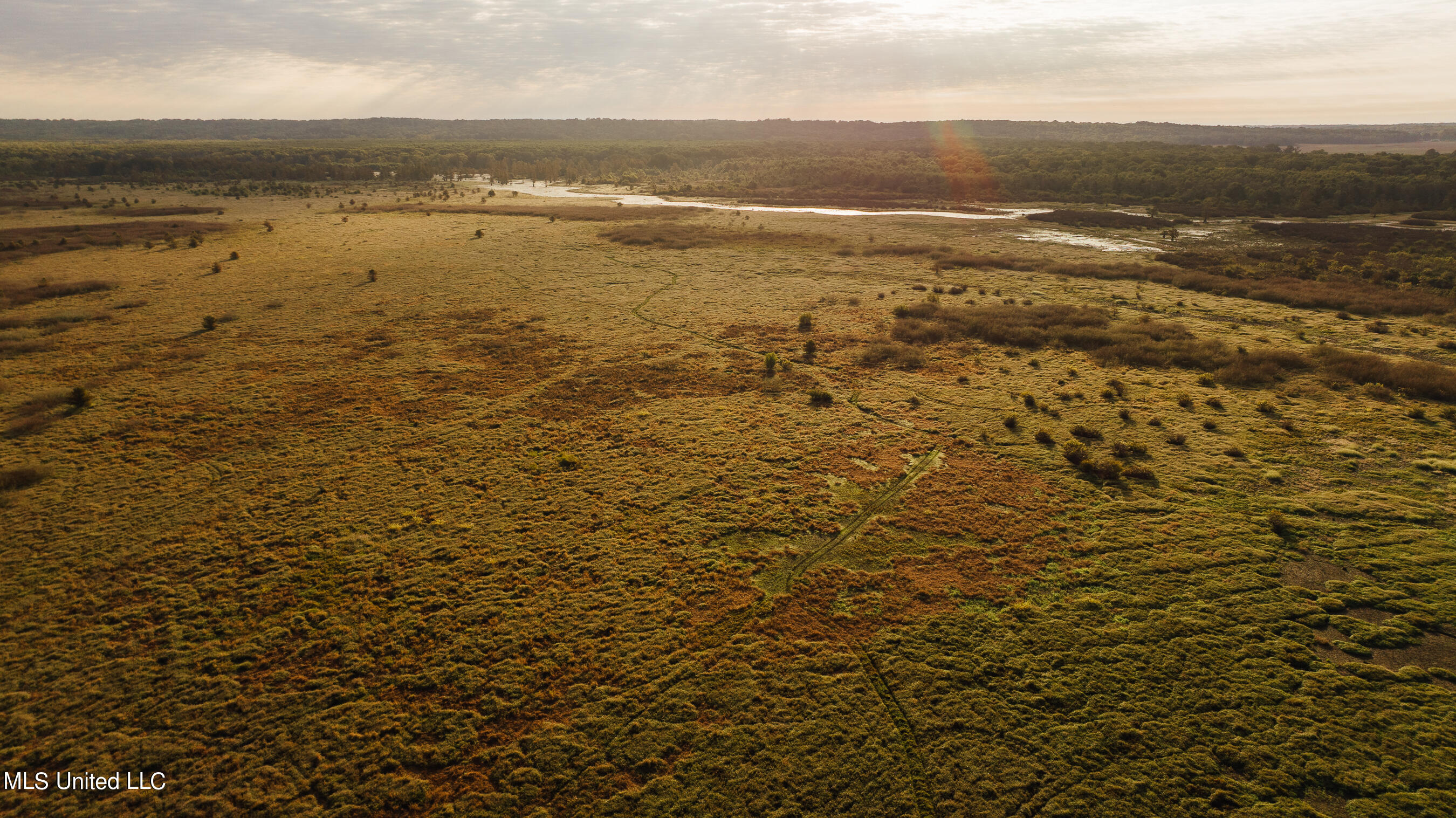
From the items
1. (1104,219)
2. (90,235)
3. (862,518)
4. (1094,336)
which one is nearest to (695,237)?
(1094,336)

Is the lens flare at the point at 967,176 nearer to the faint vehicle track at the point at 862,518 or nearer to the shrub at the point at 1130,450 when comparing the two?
the shrub at the point at 1130,450

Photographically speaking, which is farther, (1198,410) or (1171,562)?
(1198,410)

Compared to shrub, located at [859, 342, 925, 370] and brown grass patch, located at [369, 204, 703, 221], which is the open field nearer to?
shrub, located at [859, 342, 925, 370]

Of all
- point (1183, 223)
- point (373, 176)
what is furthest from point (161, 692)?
point (373, 176)

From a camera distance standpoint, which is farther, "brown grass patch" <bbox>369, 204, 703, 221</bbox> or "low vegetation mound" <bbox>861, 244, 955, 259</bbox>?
"brown grass patch" <bbox>369, 204, 703, 221</bbox>

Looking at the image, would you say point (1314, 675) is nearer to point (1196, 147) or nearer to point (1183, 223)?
point (1183, 223)

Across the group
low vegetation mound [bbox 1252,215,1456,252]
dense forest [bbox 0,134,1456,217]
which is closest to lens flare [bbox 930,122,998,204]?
dense forest [bbox 0,134,1456,217]
